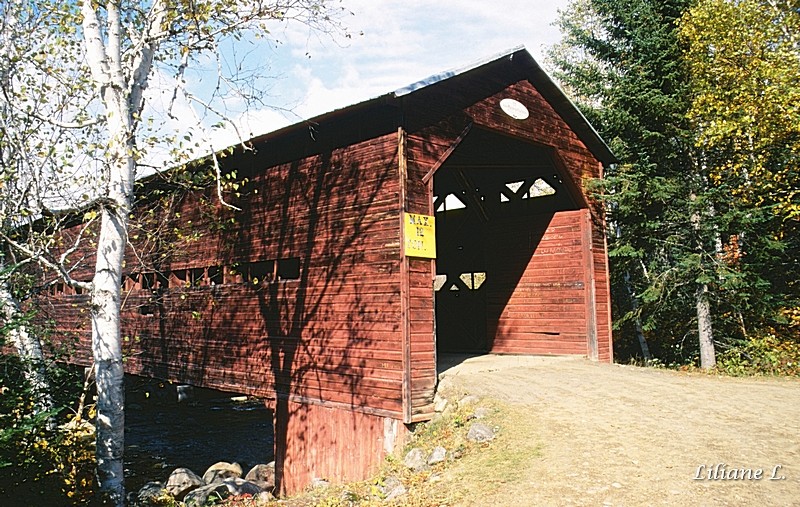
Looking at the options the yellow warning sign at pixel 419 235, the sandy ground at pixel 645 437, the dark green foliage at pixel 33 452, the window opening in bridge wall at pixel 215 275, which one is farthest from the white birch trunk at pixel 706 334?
the dark green foliage at pixel 33 452

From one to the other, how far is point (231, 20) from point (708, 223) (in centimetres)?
1071

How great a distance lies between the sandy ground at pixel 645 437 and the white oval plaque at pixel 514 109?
15.6ft

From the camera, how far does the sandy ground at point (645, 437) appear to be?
5789mm

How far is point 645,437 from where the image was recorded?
7.19 metres

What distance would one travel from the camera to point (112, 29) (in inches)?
332

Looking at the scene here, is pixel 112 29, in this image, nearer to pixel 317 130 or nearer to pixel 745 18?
pixel 317 130

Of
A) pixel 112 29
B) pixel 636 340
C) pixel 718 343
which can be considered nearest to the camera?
pixel 112 29

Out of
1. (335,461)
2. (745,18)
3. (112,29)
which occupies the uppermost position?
(745,18)

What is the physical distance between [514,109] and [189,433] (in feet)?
47.3

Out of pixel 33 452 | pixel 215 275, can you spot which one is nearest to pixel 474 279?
pixel 215 275

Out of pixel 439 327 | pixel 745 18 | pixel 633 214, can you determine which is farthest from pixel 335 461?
pixel 745 18

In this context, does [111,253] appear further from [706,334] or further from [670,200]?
[706,334]

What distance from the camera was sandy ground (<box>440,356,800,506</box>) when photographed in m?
5.79

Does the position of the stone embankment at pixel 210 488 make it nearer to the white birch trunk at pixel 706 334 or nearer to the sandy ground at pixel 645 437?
the sandy ground at pixel 645 437
